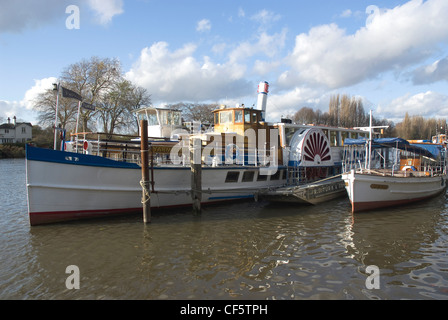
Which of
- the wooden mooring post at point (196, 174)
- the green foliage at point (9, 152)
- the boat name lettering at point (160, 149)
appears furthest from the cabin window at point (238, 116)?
the green foliage at point (9, 152)

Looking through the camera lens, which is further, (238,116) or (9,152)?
(9,152)

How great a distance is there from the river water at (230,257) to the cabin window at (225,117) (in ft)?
21.2

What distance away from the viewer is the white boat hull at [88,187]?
10.4 m

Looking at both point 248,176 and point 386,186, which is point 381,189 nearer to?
point 386,186

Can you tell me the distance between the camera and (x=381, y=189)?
1359cm

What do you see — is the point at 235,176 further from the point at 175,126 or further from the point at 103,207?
the point at 103,207

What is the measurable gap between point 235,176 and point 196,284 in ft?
28.8

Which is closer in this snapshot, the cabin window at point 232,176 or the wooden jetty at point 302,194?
Result: the wooden jetty at point 302,194

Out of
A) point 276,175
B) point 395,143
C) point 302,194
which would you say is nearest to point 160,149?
point 276,175

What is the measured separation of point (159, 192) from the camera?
12.1 m

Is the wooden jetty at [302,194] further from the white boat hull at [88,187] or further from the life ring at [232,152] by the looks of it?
the white boat hull at [88,187]

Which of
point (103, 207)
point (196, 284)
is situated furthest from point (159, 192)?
point (196, 284)

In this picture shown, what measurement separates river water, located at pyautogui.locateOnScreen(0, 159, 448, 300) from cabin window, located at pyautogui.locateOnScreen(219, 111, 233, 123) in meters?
6.47

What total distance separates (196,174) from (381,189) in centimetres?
841
